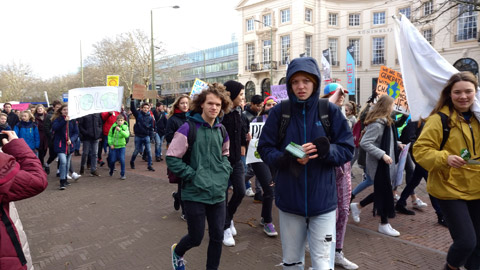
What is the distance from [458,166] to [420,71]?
1307 millimetres

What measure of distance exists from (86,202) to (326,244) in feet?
18.0

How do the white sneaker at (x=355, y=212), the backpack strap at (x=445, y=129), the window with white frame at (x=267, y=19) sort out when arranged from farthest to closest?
the window with white frame at (x=267, y=19), the white sneaker at (x=355, y=212), the backpack strap at (x=445, y=129)

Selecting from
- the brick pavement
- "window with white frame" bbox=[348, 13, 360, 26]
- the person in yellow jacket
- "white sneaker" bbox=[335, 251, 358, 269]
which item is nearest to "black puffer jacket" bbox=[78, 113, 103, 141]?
the brick pavement

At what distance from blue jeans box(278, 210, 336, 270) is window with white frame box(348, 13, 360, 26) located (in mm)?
38107

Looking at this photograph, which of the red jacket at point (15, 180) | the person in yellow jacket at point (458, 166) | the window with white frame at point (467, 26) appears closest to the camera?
the red jacket at point (15, 180)

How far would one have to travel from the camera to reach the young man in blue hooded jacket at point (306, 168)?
242 centimetres

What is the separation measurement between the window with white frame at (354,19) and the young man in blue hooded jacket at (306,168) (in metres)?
37.8

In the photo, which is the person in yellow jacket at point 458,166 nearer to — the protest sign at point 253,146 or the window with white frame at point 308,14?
the protest sign at point 253,146

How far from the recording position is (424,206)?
5.88 meters

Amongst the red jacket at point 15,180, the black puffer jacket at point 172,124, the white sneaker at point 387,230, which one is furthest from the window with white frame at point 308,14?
the red jacket at point 15,180

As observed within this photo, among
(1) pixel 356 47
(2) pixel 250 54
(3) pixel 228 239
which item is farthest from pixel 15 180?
(2) pixel 250 54

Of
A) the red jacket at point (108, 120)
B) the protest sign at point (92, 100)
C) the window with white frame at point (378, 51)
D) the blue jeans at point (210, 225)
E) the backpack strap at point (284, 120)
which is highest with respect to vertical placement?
the window with white frame at point (378, 51)

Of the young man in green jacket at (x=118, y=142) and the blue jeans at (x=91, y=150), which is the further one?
the blue jeans at (x=91, y=150)

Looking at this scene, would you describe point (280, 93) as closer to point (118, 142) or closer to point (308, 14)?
point (118, 142)
